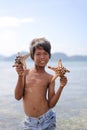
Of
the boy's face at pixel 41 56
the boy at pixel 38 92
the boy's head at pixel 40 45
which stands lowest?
the boy at pixel 38 92

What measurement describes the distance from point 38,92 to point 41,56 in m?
0.41

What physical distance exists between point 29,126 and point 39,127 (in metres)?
0.12

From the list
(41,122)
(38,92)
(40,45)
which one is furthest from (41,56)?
(41,122)

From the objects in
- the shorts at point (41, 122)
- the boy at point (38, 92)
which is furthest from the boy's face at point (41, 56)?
the shorts at point (41, 122)

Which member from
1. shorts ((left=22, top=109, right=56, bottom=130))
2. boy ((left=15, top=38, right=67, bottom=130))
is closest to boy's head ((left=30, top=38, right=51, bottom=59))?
boy ((left=15, top=38, right=67, bottom=130))

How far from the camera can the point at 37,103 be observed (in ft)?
12.1

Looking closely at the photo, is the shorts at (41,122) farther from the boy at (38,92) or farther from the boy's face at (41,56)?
the boy's face at (41,56)

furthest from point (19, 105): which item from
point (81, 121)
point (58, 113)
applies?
point (81, 121)

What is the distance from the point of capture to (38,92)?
371 cm

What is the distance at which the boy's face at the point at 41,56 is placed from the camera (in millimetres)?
3645

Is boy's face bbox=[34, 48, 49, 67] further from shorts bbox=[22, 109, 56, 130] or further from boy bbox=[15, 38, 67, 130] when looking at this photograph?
shorts bbox=[22, 109, 56, 130]

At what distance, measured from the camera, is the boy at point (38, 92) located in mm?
3629

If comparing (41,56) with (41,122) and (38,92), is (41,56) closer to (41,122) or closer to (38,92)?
(38,92)

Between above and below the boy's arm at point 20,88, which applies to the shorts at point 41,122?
below
